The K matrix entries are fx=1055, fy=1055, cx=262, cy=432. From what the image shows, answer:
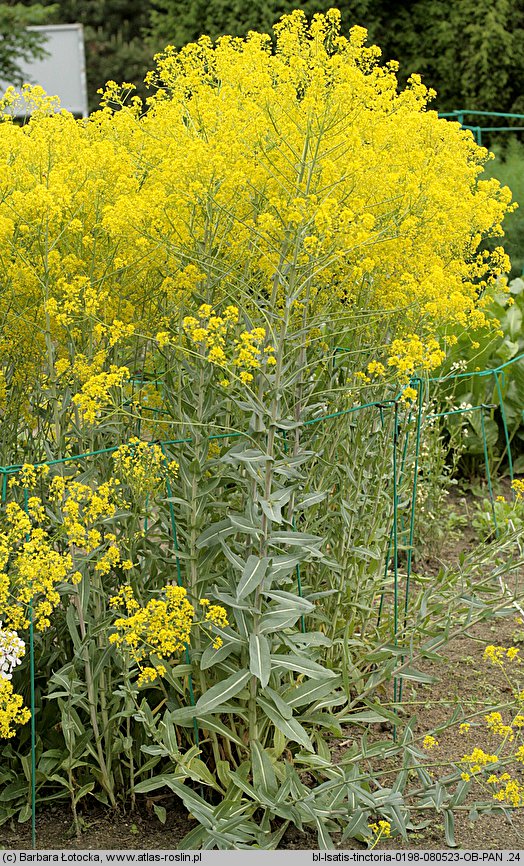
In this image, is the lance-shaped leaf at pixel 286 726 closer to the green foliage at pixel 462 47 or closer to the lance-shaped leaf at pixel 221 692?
the lance-shaped leaf at pixel 221 692

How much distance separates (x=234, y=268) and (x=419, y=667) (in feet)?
6.83

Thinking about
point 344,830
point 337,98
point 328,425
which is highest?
point 337,98

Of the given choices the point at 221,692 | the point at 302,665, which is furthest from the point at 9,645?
the point at 302,665

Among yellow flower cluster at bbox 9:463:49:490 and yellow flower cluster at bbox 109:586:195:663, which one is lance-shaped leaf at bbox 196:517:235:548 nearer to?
yellow flower cluster at bbox 109:586:195:663

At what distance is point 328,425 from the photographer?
141 inches

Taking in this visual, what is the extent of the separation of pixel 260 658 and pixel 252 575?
0.24 metres

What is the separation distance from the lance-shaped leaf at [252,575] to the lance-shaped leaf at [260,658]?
15cm

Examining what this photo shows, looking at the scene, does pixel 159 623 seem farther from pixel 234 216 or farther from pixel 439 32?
pixel 439 32

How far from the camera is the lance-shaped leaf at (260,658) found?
9.53 ft

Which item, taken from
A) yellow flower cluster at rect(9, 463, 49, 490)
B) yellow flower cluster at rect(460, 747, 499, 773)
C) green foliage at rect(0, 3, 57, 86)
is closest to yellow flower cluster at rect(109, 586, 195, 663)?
yellow flower cluster at rect(9, 463, 49, 490)

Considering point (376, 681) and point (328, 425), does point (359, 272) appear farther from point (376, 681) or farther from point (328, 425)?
point (376, 681)

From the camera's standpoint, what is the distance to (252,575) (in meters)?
2.95

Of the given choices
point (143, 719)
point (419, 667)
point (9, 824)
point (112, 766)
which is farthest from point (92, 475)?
point (419, 667)

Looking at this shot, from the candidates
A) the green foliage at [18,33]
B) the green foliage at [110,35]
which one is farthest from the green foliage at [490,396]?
the green foliage at [110,35]
